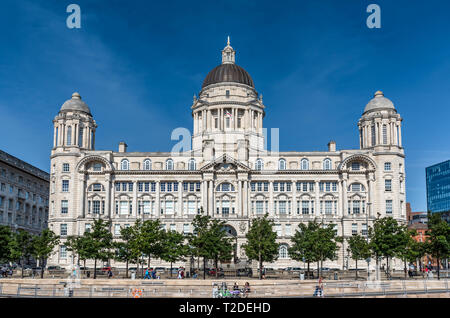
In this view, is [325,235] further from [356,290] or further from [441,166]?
[441,166]

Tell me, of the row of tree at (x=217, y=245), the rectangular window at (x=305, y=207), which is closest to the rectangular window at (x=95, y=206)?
the row of tree at (x=217, y=245)

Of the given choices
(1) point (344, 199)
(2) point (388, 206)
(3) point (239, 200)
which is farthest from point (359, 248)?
(3) point (239, 200)

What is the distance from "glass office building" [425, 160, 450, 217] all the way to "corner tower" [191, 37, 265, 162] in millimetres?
77063

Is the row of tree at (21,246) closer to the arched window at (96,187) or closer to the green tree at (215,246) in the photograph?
the arched window at (96,187)

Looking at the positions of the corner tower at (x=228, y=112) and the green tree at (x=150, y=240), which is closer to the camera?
the green tree at (x=150, y=240)

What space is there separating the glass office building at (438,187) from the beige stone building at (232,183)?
74882 mm

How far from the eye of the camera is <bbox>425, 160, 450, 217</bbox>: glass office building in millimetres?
160875

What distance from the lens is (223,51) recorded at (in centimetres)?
12031

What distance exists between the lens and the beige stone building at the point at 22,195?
10075cm

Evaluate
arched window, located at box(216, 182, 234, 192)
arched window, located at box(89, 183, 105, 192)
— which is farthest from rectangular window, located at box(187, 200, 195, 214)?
arched window, located at box(89, 183, 105, 192)

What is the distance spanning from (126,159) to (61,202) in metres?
14.1

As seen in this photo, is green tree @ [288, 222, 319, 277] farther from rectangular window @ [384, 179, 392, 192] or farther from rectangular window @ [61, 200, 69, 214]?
rectangular window @ [61, 200, 69, 214]
